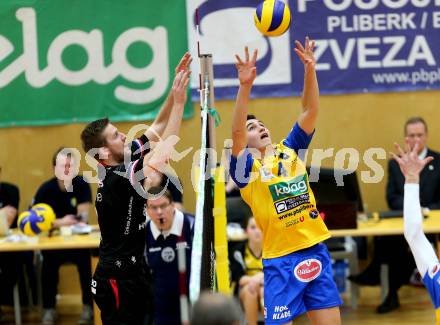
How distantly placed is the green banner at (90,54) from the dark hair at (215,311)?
24.8 feet

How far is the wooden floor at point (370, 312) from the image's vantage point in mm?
9336

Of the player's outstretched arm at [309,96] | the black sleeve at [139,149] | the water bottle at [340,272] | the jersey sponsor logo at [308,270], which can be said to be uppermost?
the player's outstretched arm at [309,96]

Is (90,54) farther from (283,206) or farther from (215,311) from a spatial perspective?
(215,311)

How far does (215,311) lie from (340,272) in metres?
6.93

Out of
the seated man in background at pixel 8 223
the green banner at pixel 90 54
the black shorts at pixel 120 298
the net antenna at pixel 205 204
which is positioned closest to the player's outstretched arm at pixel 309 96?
the net antenna at pixel 205 204

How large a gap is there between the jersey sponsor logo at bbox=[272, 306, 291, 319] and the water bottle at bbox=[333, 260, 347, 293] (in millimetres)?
4045

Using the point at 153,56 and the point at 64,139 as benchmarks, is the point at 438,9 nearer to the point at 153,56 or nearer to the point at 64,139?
the point at 153,56

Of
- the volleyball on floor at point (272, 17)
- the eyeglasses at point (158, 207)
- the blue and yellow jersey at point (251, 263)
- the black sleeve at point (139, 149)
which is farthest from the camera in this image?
the blue and yellow jersey at point (251, 263)

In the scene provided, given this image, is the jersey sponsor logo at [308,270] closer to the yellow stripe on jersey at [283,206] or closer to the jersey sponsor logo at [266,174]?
the yellow stripe on jersey at [283,206]

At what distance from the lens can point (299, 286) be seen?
20.0 ft

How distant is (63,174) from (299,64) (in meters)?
3.31

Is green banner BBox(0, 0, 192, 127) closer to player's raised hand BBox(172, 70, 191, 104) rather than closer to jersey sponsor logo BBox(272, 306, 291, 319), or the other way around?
player's raised hand BBox(172, 70, 191, 104)

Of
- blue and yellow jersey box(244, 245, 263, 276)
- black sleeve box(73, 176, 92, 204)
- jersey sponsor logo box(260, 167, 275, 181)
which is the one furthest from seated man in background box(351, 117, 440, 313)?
jersey sponsor logo box(260, 167, 275, 181)

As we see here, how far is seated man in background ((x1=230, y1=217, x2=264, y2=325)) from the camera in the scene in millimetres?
8828
